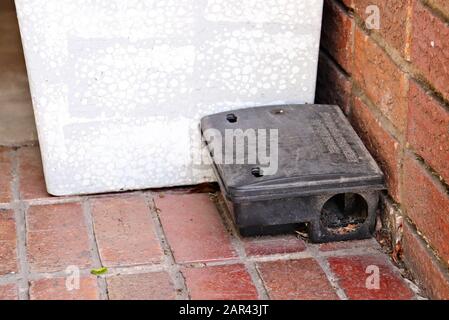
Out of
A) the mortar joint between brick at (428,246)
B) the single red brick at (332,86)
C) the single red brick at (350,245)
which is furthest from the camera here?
the single red brick at (332,86)

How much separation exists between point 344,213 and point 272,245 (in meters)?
0.21

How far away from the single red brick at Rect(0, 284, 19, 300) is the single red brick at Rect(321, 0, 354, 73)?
1.01 metres

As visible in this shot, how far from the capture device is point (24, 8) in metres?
1.99

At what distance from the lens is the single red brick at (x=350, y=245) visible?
80.4 inches

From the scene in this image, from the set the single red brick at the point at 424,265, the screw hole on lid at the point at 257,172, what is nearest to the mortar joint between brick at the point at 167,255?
the screw hole on lid at the point at 257,172

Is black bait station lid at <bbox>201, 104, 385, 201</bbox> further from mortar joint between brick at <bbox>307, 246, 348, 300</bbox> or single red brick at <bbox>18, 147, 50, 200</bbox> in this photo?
single red brick at <bbox>18, 147, 50, 200</bbox>

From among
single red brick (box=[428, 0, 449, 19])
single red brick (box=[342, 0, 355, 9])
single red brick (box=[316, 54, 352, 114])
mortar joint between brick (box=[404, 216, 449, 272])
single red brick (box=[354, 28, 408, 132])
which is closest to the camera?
single red brick (box=[428, 0, 449, 19])

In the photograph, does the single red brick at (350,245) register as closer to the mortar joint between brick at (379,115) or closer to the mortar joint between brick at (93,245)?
the mortar joint between brick at (379,115)

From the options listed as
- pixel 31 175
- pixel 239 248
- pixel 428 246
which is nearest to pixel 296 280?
pixel 239 248

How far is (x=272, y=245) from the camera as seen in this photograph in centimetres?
205

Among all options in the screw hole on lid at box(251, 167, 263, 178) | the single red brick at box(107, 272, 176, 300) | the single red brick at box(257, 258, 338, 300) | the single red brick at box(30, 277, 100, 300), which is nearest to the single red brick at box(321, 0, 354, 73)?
the screw hole on lid at box(251, 167, 263, 178)

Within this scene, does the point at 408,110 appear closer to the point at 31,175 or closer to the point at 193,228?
the point at 193,228

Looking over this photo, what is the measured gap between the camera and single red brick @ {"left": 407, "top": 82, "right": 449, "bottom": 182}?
1.74 metres

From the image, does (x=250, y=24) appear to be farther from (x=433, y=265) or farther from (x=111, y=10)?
(x=433, y=265)
